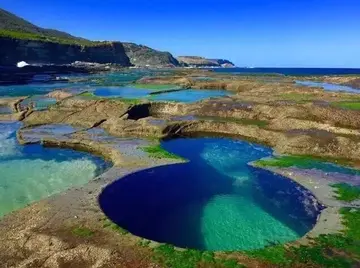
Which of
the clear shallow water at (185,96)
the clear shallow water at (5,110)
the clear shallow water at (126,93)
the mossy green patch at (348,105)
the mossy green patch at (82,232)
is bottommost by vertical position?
the clear shallow water at (5,110)

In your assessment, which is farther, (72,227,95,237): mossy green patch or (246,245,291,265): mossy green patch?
(72,227,95,237): mossy green patch

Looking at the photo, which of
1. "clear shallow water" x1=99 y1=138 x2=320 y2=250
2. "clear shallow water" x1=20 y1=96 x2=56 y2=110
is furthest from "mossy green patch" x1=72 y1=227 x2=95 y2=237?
"clear shallow water" x1=20 y1=96 x2=56 y2=110

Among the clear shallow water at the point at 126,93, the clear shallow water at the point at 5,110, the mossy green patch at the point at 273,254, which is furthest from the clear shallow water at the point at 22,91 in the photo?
the mossy green patch at the point at 273,254

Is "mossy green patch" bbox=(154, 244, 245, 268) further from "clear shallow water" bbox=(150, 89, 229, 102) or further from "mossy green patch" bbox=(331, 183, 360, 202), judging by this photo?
A: "clear shallow water" bbox=(150, 89, 229, 102)

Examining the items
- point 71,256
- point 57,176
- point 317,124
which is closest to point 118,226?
point 71,256

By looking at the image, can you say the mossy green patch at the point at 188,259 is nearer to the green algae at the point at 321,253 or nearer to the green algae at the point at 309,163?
the green algae at the point at 321,253

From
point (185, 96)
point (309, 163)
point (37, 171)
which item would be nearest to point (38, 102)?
point (185, 96)
